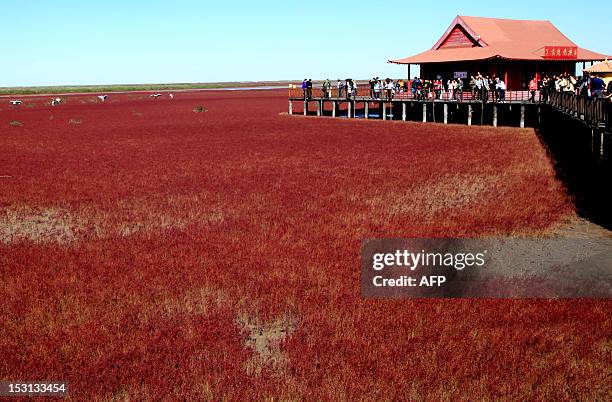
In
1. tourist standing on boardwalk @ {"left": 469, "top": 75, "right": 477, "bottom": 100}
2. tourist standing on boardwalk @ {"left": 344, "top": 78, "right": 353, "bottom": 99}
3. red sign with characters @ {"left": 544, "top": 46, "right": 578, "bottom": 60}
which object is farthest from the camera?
tourist standing on boardwalk @ {"left": 344, "top": 78, "right": 353, "bottom": 99}

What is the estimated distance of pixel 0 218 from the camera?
46.7 feet

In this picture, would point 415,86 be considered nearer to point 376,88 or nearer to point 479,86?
point 376,88

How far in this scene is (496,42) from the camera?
3994 centimetres

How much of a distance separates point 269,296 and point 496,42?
117 ft

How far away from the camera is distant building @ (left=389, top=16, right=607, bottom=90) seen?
37406 mm

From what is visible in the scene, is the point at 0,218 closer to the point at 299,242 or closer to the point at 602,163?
the point at 299,242

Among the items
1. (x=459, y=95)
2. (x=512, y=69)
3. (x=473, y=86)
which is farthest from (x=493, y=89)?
(x=512, y=69)

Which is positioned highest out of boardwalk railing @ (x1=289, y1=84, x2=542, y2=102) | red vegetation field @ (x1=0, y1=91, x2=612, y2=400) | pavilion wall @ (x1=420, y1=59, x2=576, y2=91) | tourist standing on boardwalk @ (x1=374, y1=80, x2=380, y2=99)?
pavilion wall @ (x1=420, y1=59, x2=576, y2=91)

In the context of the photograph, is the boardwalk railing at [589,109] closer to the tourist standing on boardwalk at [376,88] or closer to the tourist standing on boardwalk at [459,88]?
the tourist standing on boardwalk at [459,88]

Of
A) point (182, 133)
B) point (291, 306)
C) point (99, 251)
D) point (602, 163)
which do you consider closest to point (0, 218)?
point (99, 251)

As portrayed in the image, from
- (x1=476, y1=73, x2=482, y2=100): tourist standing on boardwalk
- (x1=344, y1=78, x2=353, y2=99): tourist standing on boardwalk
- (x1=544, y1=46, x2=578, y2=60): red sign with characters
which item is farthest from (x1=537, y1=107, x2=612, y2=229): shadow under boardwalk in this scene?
(x1=344, y1=78, x2=353, y2=99): tourist standing on boardwalk

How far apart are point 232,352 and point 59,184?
13.6 m

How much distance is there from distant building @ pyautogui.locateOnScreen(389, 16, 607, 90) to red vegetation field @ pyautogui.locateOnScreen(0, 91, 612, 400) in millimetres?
18866

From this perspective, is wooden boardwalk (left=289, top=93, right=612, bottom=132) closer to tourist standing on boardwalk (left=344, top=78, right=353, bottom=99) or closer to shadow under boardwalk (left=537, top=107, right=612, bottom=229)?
shadow under boardwalk (left=537, top=107, right=612, bottom=229)
